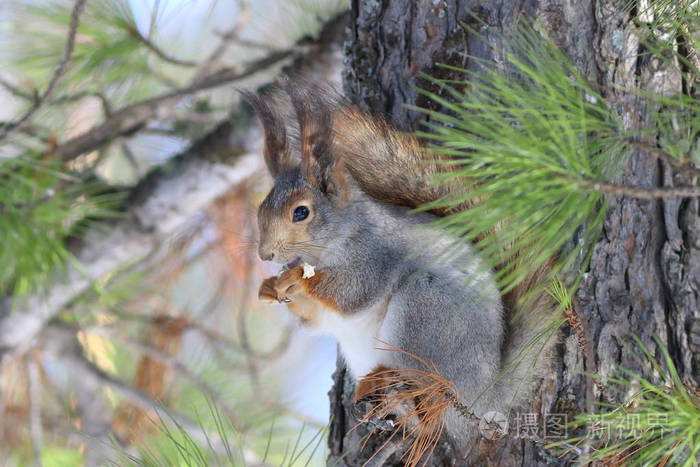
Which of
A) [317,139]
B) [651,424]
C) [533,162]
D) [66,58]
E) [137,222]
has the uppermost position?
[66,58]

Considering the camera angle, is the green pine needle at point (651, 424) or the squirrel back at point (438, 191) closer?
the green pine needle at point (651, 424)

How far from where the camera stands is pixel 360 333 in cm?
113

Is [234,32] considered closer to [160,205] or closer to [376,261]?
[160,205]

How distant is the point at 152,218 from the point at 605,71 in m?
1.22

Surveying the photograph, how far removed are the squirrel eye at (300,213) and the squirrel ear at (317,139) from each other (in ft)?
0.14

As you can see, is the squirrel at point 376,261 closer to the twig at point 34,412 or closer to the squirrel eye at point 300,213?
the squirrel eye at point 300,213

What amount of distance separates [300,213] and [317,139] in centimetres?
13

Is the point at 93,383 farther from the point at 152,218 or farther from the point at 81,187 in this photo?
the point at 81,187

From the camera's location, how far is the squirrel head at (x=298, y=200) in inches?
42.4

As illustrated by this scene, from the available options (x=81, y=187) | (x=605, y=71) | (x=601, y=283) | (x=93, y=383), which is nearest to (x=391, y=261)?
(x=601, y=283)

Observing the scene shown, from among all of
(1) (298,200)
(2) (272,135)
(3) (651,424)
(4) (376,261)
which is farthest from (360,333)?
(3) (651,424)

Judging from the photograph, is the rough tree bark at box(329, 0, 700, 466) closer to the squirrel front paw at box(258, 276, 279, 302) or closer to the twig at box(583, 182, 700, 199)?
the squirrel front paw at box(258, 276, 279, 302)

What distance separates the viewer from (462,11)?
3.81 ft

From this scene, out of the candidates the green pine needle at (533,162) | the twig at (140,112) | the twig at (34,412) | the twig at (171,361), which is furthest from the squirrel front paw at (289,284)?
the twig at (34,412)
